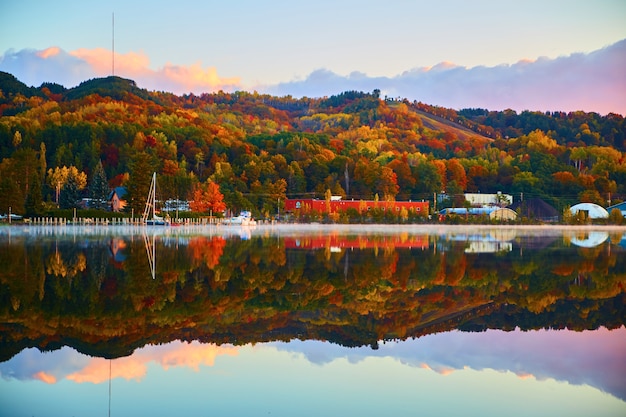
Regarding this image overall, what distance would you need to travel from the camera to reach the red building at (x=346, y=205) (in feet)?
356

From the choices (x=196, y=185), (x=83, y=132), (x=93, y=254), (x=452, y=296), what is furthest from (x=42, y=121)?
(x=452, y=296)

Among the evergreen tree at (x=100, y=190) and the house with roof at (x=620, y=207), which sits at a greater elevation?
the evergreen tree at (x=100, y=190)

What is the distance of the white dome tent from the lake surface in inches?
3598

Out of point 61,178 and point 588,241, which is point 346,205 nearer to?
point 61,178

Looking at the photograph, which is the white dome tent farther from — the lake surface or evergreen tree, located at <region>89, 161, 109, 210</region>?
the lake surface

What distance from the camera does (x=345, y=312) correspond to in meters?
15.4

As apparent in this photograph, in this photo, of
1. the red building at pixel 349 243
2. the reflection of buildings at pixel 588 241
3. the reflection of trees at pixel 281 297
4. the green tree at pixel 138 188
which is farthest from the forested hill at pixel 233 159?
the reflection of trees at pixel 281 297

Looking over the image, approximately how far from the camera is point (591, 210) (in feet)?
364

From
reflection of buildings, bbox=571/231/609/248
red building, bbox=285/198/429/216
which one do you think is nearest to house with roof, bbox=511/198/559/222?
red building, bbox=285/198/429/216

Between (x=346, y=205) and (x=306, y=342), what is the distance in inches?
3961

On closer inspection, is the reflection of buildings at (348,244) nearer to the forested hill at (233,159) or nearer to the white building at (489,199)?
the forested hill at (233,159)

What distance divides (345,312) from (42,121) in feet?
376

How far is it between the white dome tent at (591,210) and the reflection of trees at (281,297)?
85814mm

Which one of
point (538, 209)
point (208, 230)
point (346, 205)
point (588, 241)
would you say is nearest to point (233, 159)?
point (346, 205)
